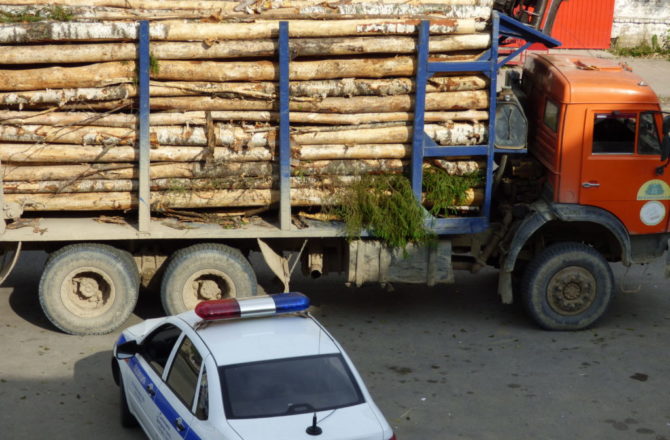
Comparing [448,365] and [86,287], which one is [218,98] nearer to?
[86,287]

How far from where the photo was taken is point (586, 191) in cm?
1060

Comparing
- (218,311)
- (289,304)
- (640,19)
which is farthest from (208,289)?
(640,19)

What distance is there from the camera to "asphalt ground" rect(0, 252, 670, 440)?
28.3 ft

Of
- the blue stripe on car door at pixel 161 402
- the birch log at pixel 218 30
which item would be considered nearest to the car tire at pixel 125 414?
the blue stripe on car door at pixel 161 402

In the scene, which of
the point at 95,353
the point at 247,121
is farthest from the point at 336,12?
the point at 95,353

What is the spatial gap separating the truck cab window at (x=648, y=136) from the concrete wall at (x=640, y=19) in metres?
19.1

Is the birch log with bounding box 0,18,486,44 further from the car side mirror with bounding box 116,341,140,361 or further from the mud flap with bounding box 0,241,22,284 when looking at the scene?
the car side mirror with bounding box 116,341,140,361

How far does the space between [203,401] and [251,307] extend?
936 mm

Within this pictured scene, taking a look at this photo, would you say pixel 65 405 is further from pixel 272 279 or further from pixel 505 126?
pixel 505 126

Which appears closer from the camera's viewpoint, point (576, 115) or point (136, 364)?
point (136, 364)

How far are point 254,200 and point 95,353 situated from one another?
2.40 metres

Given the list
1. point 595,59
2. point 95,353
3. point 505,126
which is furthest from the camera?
point 595,59

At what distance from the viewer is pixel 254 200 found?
10602 mm

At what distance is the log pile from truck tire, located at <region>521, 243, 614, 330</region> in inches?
55.8
